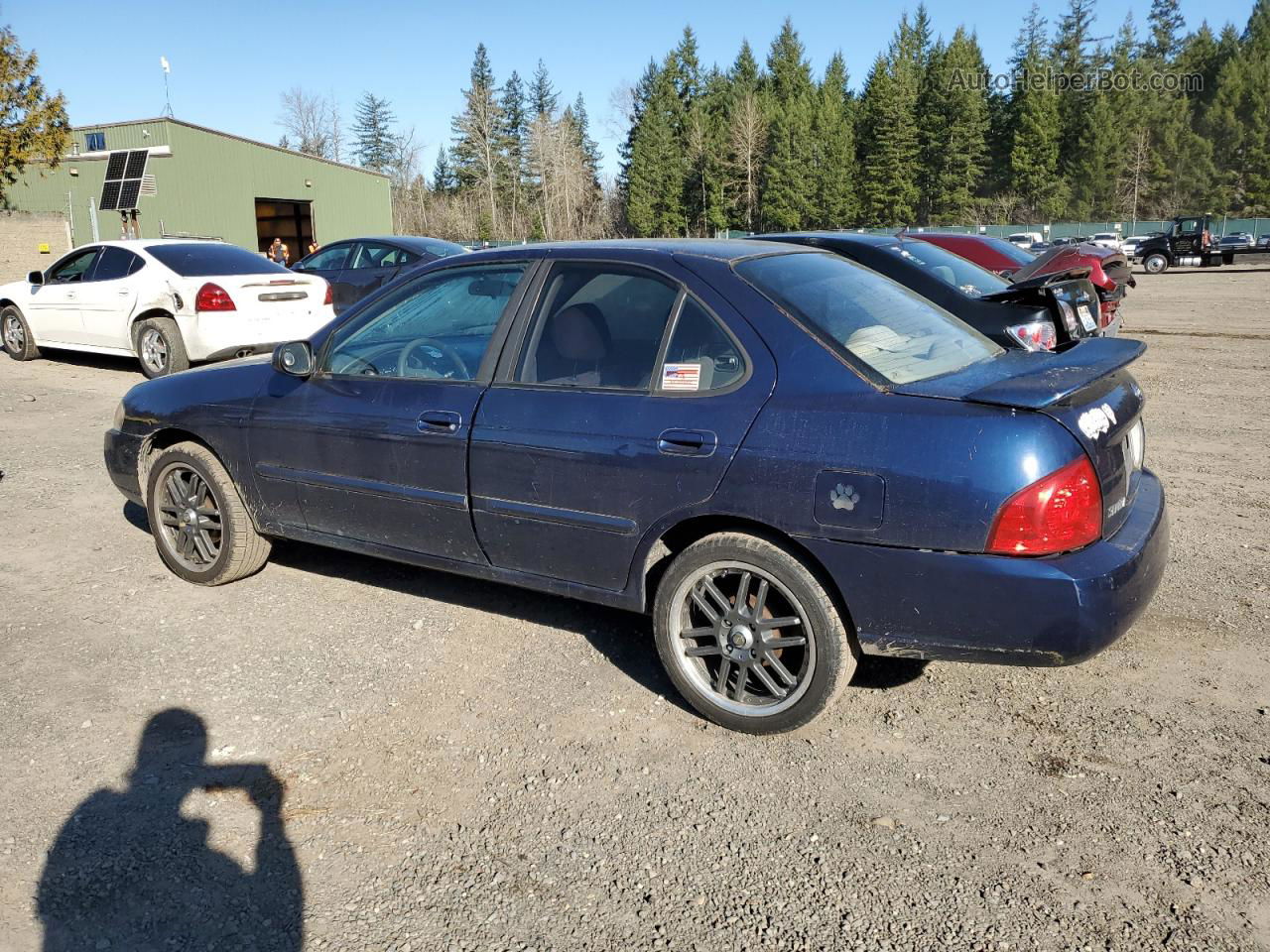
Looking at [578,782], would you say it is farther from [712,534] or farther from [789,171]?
[789,171]

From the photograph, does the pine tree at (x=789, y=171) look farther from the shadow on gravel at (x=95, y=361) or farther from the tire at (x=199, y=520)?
the tire at (x=199, y=520)

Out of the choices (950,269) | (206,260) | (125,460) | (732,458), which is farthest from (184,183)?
(732,458)

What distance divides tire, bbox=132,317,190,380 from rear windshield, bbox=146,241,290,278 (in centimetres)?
61

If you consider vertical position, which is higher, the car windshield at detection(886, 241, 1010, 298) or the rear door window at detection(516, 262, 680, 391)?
the car windshield at detection(886, 241, 1010, 298)

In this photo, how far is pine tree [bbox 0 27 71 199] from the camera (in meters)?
29.3

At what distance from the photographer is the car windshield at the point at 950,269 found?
8188 mm

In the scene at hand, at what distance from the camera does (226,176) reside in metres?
36.2

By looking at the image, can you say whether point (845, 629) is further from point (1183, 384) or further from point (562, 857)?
point (1183, 384)

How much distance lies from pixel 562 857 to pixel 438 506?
1.66 metres

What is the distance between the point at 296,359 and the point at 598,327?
4.96 ft

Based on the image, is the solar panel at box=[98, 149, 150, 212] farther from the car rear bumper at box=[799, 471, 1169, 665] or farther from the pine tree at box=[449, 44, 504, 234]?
the pine tree at box=[449, 44, 504, 234]

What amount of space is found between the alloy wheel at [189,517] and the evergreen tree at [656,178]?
250ft

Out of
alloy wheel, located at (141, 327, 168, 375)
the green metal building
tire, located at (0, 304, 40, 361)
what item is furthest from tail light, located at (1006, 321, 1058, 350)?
the green metal building

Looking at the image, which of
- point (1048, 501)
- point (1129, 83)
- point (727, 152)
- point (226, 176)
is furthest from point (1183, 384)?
point (1129, 83)
